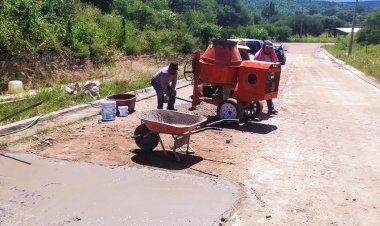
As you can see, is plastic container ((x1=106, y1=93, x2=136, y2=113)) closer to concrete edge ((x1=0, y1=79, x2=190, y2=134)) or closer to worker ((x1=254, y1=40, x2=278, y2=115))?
concrete edge ((x1=0, y1=79, x2=190, y2=134))

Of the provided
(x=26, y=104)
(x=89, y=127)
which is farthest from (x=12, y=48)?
(x=89, y=127)

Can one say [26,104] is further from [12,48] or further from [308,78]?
[308,78]

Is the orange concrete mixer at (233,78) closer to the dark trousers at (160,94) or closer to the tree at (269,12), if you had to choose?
the dark trousers at (160,94)

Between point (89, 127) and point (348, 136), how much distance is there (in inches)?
222

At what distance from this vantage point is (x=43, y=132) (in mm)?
9000

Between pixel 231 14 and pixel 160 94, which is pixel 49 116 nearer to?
pixel 160 94

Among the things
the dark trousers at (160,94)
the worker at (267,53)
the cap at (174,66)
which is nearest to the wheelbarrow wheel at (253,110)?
the worker at (267,53)

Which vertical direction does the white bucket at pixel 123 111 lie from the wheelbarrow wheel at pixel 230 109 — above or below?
below

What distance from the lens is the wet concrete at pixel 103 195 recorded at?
5.47 m

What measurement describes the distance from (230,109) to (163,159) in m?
3.17

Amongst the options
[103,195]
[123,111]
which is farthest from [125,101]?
[103,195]

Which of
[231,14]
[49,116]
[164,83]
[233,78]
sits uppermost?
[231,14]

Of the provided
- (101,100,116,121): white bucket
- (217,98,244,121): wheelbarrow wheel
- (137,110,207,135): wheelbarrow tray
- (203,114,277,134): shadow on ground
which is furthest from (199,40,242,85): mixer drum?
(137,110,207,135): wheelbarrow tray

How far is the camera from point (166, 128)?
730 centimetres
